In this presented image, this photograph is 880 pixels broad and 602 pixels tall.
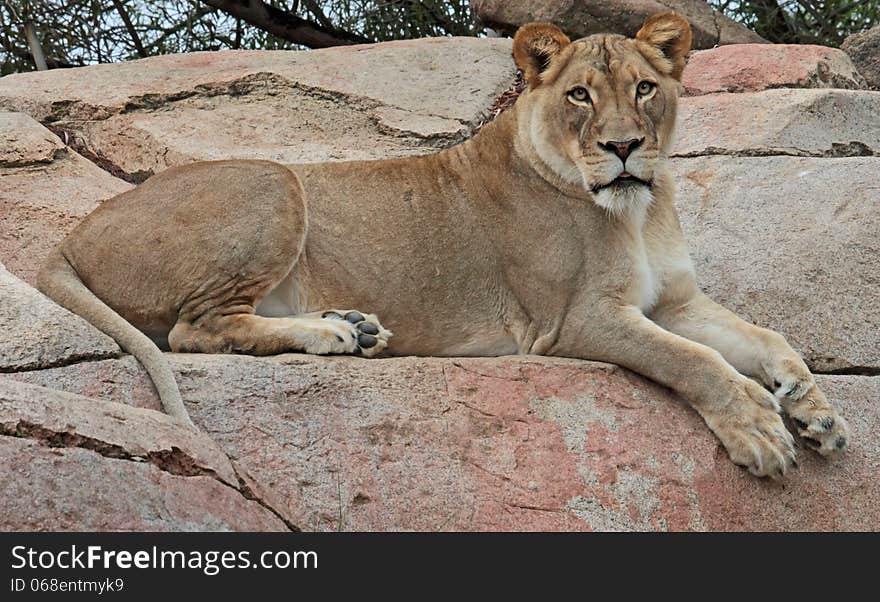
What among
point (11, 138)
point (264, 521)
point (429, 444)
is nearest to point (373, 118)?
point (11, 138)

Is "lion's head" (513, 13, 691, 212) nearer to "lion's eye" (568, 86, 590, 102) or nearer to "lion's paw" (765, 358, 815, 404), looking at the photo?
"lion's eye" (568, 86, 590, 102)

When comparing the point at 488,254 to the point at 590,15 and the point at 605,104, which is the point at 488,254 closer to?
the point at 605,104

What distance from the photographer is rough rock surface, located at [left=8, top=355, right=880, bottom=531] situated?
4.04 m

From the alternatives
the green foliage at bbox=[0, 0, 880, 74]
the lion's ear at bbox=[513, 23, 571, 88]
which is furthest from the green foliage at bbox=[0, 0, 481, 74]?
the lion's ear at bbox=[513, 23, 571, 88]

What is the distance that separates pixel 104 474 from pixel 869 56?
696 centimetres

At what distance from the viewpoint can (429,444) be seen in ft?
13.8

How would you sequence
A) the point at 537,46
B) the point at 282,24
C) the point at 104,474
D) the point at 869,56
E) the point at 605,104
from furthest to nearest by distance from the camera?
the point at 282,24, the point at 869,56, the point at 537,46, the point at 605,104, the point at 104,474

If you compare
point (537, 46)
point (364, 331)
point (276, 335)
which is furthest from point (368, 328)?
point (537, 46)

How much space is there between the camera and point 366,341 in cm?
477

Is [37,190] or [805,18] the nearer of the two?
[37,190]

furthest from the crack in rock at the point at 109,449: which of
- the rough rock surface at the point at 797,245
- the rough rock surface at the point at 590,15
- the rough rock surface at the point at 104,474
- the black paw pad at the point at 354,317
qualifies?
the rough rock surface at the point at 590,15

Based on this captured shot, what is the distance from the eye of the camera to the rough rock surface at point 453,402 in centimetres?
349

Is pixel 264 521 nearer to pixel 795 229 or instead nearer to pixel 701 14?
pixel 795 229

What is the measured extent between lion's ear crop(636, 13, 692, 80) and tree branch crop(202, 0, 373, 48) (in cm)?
529
